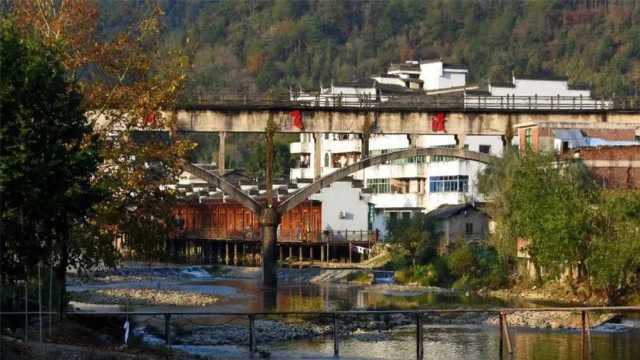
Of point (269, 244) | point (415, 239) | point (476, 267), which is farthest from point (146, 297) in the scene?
point (415, 239)

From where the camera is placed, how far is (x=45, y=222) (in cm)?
3403

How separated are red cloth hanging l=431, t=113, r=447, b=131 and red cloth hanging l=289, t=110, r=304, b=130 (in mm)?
7673

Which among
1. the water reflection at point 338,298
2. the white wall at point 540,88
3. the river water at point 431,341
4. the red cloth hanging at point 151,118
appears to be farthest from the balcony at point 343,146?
the red cloth hanging at point 151,118

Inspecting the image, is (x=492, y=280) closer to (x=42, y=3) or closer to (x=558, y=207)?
(x=558, y=207)

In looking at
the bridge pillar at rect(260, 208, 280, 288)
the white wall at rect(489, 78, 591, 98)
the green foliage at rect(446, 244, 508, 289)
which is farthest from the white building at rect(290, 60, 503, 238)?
the green foliage at rect(446, 244, 508, 289)

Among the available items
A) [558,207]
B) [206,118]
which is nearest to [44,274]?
[558,207]

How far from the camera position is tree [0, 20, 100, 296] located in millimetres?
32688

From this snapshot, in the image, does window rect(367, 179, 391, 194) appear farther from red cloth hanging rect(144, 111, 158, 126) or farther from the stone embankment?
red cloth hanging rect(144, 111, 158, 126)

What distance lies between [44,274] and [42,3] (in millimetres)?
10963

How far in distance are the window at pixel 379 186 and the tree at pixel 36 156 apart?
72.4 meters

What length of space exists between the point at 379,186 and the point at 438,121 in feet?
113

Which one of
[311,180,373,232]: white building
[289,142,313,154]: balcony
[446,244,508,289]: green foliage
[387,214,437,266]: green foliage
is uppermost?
[289,142,313,154]: balcony

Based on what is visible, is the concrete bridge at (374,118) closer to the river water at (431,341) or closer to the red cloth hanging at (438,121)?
the red cloth hanging at (438,121)

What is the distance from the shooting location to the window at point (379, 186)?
10719 centimetres
